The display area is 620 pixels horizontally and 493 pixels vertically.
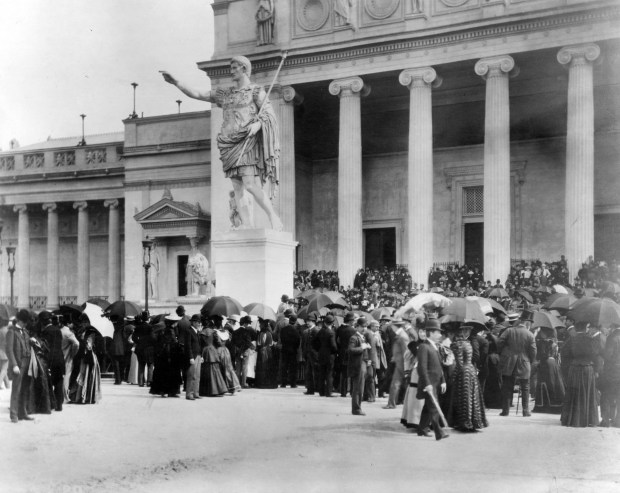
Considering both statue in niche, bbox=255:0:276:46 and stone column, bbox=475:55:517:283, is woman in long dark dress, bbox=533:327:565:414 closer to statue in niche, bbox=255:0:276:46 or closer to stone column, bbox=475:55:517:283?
stone column, bbox=475:55:517:283

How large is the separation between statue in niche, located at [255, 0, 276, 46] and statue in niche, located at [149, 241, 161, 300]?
42.1ft

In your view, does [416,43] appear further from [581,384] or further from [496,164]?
[581,384]

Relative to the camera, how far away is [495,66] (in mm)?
34844

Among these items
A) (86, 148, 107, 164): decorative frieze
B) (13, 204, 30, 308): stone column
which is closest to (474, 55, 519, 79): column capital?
(86, 148, 107, 164): decorative frieze

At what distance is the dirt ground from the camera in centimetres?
898

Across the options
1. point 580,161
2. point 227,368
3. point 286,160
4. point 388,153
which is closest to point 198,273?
point 286,160

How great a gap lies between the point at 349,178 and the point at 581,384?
25.2 m

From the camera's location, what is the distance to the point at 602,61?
114 feet

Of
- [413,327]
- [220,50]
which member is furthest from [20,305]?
[413,327]

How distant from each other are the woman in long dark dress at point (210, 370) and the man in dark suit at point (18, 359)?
4.09 m

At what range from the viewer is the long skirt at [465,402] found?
12.7 m

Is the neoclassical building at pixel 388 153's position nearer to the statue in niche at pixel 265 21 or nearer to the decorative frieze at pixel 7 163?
the statue in niche at pixel 265 21

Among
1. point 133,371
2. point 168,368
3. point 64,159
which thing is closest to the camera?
point 168,368

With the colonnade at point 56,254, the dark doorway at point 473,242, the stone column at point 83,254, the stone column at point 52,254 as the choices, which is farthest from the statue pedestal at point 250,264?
the stone column at point 52,254
